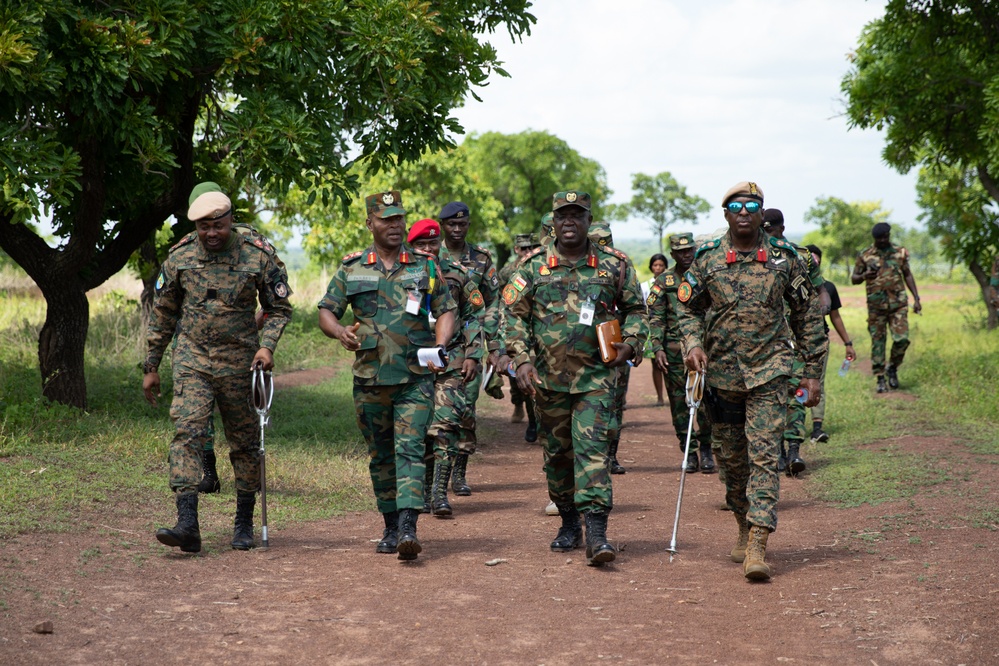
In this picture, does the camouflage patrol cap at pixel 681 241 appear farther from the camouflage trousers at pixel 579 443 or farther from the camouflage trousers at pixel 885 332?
the camouflage trousers at pixel 885 332

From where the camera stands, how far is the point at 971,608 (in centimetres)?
609

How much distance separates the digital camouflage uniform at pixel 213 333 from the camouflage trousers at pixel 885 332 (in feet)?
36.0

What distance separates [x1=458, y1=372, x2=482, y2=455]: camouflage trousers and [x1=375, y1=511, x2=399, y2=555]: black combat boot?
6.28ft

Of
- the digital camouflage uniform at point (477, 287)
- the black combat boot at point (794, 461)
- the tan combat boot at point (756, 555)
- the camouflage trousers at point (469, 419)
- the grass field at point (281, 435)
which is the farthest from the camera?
the black combat boot at point (794, 461)

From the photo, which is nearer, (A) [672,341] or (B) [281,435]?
(A) [672,341]

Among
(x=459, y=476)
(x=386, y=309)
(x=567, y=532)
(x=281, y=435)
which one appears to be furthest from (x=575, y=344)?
(x=281, y=435)

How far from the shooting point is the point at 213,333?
7.52 metres

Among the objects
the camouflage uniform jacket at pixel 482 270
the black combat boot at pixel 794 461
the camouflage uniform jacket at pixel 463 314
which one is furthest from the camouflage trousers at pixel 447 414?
the black combat boot at pixel 794 461

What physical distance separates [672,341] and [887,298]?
6.27 meters

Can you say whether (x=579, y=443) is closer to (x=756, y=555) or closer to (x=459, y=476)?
(x=756, y=555)

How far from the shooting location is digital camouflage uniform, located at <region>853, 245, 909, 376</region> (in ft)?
53.9

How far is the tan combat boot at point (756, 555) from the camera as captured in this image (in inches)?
272

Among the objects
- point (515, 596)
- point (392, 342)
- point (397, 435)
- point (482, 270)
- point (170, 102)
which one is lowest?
point (515, 596)

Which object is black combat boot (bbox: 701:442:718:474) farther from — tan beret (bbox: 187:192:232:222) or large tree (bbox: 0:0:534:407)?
tan beret (bbox: 187:192:232:222)
